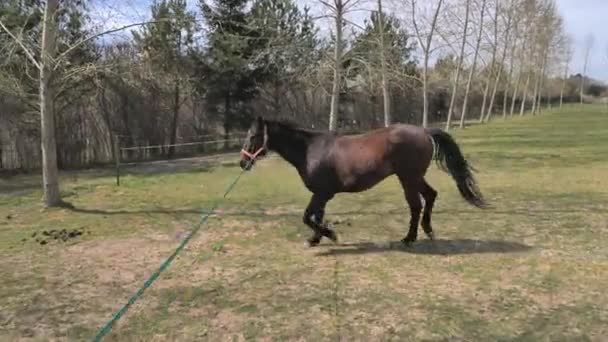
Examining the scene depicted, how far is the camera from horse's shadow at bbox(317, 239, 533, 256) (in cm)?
592

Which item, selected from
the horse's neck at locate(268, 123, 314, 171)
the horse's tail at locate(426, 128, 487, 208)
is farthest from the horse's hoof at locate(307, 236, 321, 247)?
the horse's tail at locate(426, 128, 487, 208)

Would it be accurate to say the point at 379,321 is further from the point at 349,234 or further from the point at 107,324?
the point at 349,234

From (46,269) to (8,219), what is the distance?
3.33 m

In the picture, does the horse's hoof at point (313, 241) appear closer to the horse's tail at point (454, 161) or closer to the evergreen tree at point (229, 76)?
the horse's tail at point (454, 161)

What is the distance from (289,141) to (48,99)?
177 inches

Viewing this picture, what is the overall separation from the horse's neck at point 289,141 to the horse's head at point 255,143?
2.8 inches

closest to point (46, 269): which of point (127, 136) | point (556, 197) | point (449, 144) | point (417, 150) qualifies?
point (417, 150)

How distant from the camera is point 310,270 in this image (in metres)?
5.29

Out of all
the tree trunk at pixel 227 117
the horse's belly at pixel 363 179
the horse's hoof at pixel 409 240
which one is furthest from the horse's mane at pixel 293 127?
the tree trunk at pixel 227 117

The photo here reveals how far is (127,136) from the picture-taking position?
68.8ft

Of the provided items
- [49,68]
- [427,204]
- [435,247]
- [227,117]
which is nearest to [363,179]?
[427,204]

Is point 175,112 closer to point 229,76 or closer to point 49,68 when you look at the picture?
point 229,76

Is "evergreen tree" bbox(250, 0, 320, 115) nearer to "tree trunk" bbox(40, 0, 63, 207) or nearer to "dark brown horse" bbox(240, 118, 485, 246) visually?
"tree trunk" bbox(40, 0, 63, 207)

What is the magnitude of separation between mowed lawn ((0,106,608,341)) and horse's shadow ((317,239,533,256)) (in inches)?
0.9
